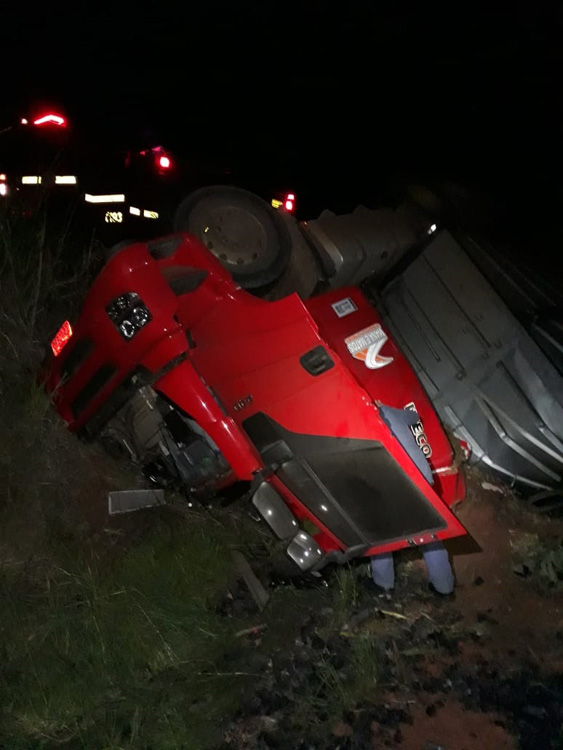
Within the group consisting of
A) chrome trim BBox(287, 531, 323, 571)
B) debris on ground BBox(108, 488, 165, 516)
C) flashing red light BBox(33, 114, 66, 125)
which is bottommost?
debris on ground BBox(108, 488, 165, 516)

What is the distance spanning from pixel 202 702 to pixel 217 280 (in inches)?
81.9

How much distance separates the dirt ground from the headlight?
1681 mm

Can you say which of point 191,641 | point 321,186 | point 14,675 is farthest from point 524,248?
point 321,186

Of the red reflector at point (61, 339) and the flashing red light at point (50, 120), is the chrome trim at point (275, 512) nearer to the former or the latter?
the red reflector at point (61, 339)

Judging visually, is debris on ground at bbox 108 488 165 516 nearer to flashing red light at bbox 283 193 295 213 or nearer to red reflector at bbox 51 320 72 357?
red reflector at bbox 51 320 72 357

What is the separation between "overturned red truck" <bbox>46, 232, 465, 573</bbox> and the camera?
3.27 metres

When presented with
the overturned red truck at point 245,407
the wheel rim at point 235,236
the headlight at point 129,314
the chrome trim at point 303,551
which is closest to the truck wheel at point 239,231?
the wheel rim at point 235,236

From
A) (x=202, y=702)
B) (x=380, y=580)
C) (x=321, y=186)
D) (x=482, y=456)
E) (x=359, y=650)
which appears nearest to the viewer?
(x=202, y=702)

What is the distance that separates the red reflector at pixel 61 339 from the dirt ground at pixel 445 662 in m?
1.91

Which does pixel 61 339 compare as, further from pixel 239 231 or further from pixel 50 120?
pixel 50 120

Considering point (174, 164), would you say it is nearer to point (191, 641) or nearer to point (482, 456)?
point (482, 456)

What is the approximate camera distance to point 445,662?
3.36 meters

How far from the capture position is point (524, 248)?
17.0 feet

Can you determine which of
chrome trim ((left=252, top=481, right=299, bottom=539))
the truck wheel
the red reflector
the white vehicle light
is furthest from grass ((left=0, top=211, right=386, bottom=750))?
the white vehicle light
